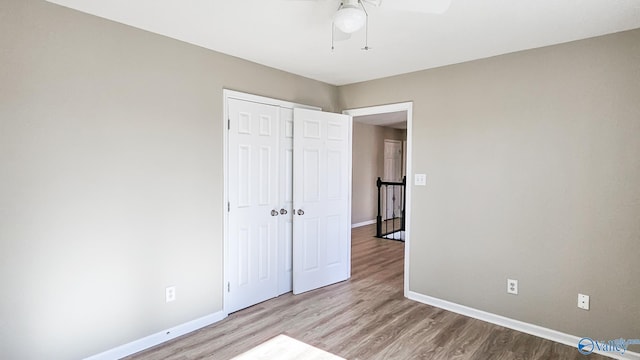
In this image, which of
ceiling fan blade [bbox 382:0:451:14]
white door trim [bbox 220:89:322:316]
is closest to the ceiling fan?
ceiling fan blade [bbox 382:0:451:14]

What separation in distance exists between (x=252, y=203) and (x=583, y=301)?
9.69 ft

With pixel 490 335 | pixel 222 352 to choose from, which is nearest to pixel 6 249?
pixel 222 352

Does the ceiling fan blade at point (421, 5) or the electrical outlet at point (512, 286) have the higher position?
the ceiling fan blade at point (421, 5)

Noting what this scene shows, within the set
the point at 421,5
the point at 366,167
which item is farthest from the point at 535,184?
the point at 366,167

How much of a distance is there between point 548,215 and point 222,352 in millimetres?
2857

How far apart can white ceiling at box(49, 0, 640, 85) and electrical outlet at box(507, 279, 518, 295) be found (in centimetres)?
204

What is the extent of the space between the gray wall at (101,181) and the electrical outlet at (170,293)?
4 centimetres

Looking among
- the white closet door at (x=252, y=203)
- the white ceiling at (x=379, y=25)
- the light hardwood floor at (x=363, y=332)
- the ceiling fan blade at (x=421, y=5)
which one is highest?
the white ceiling at (x=379, y=25)

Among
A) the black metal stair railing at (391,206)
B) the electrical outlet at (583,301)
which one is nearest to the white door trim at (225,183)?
the electrical outlet at (583,301)

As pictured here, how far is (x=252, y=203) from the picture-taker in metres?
3.39

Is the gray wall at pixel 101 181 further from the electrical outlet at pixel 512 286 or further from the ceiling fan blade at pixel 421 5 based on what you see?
the electrical outlet at pixel 512 286

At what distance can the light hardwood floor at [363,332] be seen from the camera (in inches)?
101

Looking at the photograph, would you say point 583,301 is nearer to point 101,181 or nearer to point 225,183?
point 225,183

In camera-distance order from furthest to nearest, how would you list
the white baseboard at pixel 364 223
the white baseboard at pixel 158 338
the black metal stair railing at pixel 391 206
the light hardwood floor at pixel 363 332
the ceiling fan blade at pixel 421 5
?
the black metal stair railing at pixel 391 206, the white baseboard at pixel 364 223, the light hardwood floor at pixel 363 332, the white baseboard at pixel 158 338, the ceiling fan blade at pixel 421 5
